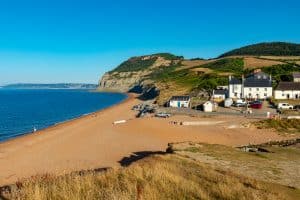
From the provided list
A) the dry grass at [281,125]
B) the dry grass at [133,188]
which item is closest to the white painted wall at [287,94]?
the dry grass at [281,125]

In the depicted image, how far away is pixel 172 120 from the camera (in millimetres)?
53688

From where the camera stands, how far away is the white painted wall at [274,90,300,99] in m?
74.6

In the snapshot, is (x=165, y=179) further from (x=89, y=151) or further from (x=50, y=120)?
(x=50, y=120)

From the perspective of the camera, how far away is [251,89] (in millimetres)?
78438

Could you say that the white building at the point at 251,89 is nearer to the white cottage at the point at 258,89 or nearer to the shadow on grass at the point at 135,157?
the white cottage at the point at 258,89

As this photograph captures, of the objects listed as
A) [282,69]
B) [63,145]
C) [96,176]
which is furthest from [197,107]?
[96,176]

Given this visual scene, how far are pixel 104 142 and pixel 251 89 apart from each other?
46.7 m

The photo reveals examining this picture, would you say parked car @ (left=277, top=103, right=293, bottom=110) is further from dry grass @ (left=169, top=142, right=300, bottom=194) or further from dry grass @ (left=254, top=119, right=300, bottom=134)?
dry grass @ (left=169, top=142, right=300, bottom=194)

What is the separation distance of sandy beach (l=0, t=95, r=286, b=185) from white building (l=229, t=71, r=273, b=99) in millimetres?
26042

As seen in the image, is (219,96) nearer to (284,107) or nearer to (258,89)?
(258,89)

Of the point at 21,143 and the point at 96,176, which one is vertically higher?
the point at 96,176

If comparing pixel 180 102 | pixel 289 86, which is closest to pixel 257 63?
pixel 289 86

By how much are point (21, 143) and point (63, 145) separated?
5900mm

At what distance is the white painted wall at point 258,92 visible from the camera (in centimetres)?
7775
